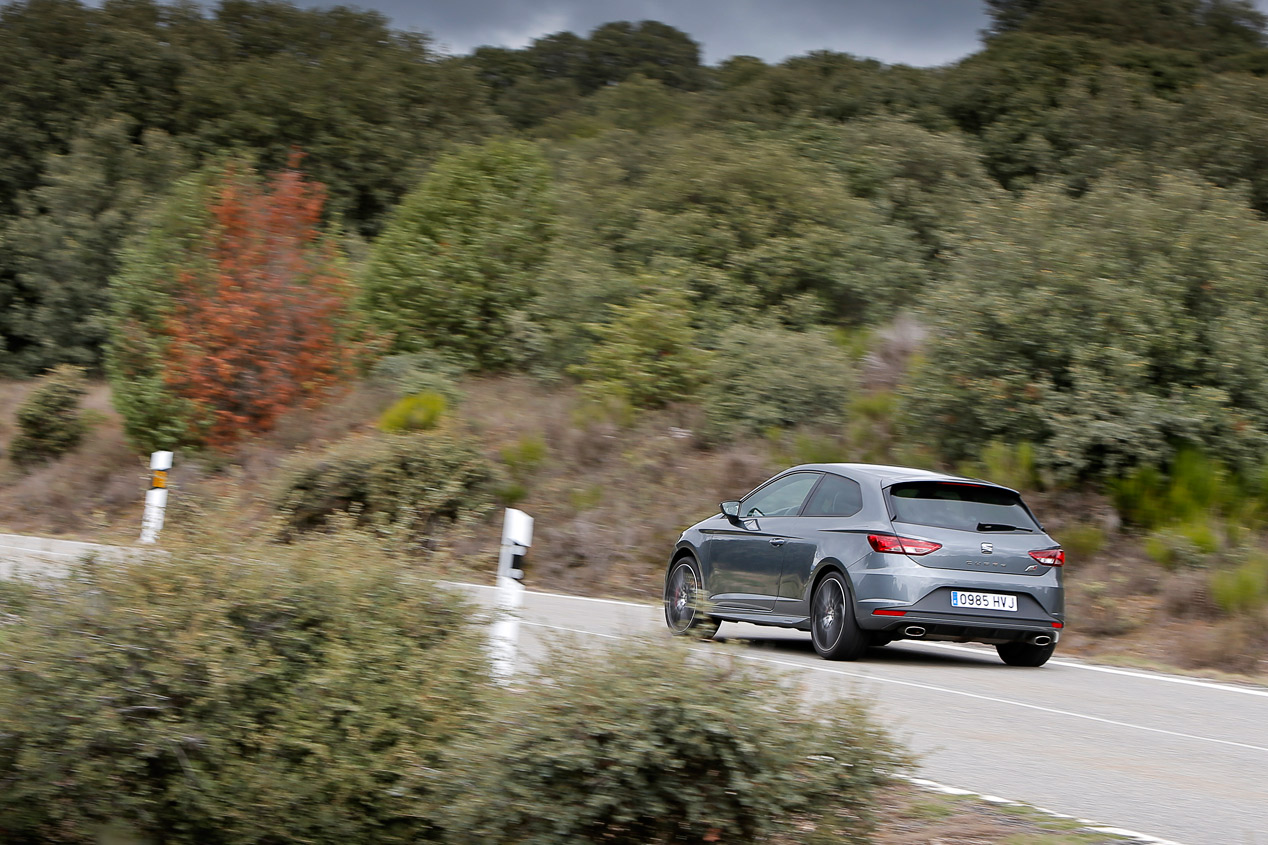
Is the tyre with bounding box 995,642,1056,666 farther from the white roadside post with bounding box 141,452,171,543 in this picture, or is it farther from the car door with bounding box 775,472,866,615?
the white roadside post with bounding box 141,452,171,543

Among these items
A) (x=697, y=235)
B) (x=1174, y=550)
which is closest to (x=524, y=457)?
(x=697, y=235)

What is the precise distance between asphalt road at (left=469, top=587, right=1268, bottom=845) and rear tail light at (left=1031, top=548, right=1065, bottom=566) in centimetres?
95

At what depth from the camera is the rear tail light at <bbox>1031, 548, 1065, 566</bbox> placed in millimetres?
11203

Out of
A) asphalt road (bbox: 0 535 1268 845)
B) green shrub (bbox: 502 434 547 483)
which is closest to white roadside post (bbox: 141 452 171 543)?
asphalt road (bbox: 0 535 1268 845)

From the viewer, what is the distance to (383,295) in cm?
3284

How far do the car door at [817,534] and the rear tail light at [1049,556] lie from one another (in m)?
1.54

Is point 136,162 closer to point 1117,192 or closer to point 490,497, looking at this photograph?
point 490,497

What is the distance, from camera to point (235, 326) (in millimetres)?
26172

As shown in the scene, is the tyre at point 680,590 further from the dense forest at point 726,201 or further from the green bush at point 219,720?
the green bush at point 219,720

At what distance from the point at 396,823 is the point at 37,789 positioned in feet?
4.51

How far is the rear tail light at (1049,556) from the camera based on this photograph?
36.8 feet

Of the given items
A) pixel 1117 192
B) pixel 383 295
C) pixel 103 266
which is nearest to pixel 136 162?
pixel 103 266

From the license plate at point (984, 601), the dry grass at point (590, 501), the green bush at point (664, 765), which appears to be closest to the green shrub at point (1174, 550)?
the dry grass at point (590, 501)

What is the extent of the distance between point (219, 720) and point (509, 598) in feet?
5.48
